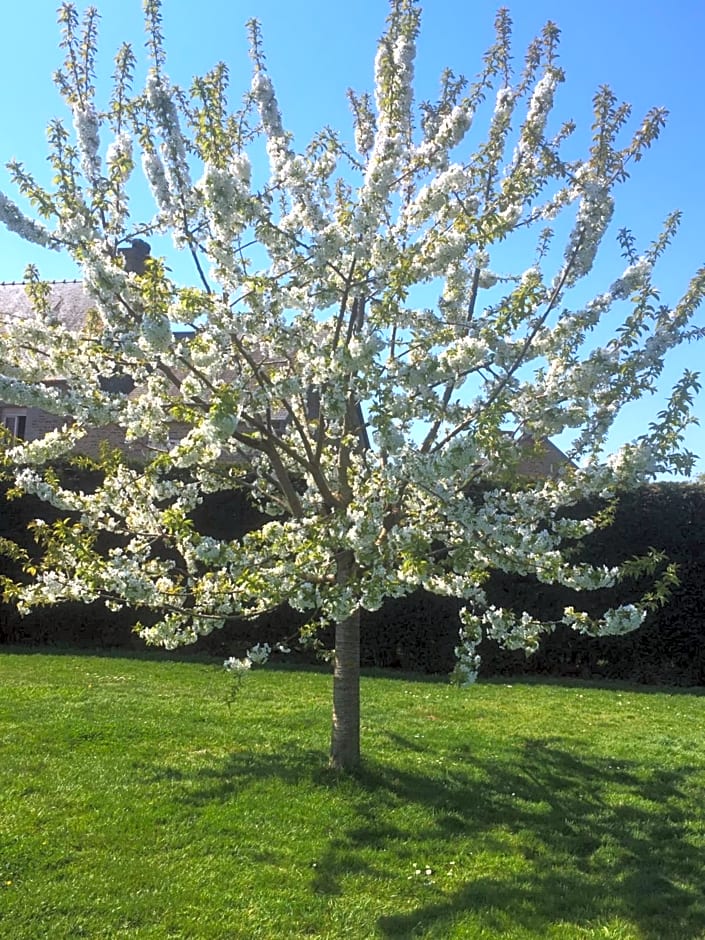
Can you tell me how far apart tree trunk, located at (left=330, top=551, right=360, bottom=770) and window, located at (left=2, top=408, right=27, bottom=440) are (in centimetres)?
1776

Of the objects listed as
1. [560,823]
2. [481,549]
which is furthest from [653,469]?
[560,823]

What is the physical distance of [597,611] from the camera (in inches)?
474

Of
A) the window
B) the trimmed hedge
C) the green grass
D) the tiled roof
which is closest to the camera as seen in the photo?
the green grass

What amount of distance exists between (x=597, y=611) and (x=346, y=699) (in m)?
6.92

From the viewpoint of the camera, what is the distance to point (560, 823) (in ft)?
18.5

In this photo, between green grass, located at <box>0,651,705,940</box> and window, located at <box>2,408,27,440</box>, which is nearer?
green grass, located at <box>0,651,705,940</box>

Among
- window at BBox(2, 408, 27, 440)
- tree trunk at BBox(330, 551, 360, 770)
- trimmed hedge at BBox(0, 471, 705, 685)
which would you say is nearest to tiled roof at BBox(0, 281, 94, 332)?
window at BBox(2, 408, 27, 440)

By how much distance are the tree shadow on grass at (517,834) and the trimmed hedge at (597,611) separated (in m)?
4.49

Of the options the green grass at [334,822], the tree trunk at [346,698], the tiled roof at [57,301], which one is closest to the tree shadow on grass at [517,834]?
the green grass at [334,822]

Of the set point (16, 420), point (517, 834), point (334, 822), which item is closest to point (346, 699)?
point (334, 822)

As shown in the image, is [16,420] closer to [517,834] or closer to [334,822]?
[334,822]

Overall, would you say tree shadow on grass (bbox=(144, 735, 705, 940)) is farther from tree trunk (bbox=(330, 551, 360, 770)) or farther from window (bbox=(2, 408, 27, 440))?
window (bbox=(2, 408, 27, 440))

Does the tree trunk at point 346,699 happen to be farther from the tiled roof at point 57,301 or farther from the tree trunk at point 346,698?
the tiled roof at point 57,301

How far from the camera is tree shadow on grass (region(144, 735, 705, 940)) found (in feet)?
14.2
